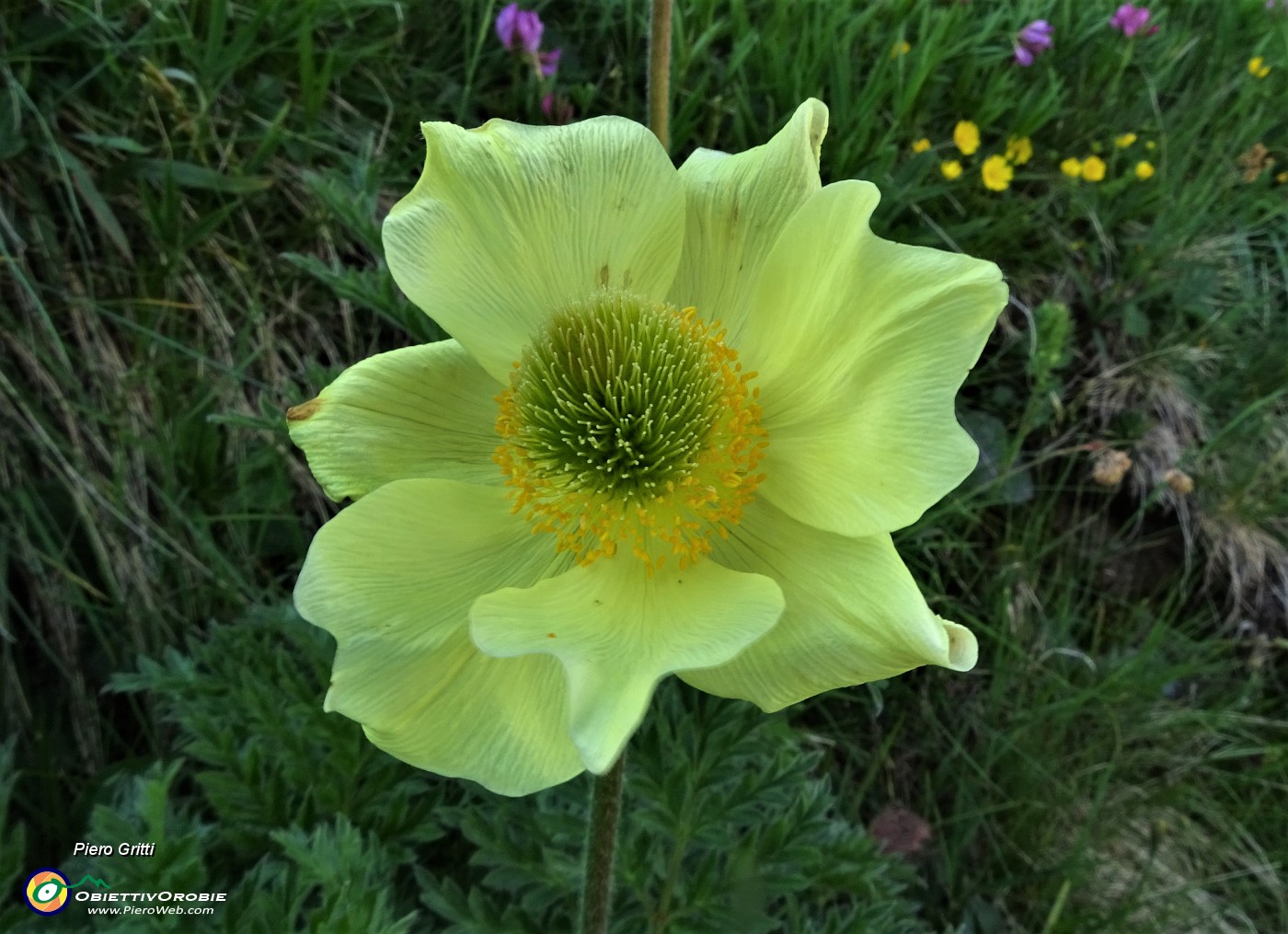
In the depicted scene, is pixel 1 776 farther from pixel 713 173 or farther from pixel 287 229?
pixel 713 173

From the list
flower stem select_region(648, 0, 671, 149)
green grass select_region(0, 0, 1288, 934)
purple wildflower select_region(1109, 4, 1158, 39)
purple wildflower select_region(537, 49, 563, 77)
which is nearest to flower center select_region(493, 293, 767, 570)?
flower stem select_region(648, 0, 671, 149)

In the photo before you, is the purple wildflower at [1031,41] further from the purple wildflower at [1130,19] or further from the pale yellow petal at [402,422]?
the pale yellow petal at [402,422]

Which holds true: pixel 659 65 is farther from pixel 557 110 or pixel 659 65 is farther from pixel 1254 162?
pixel 1254 162

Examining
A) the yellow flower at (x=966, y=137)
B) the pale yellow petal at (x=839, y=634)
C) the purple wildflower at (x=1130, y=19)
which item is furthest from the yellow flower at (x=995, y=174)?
the pale yellow petal at (x=839, y=634)

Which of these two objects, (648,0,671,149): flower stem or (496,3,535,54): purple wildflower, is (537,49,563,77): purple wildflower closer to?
(496,3,535,54): purple wildflower

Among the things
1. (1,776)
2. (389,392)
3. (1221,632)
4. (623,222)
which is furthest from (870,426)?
(1221,632)

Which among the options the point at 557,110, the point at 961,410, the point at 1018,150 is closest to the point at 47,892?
the point at 557,110
